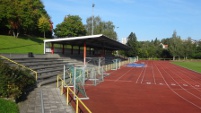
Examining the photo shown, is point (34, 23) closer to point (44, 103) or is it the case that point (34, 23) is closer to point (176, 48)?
point (44, 103)

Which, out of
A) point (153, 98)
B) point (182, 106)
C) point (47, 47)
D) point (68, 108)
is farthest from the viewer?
point (47, 47)

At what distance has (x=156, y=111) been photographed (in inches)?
452

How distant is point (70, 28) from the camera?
3115 inches

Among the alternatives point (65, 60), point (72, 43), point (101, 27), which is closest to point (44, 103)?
point (65, 60)

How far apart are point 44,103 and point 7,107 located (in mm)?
2271

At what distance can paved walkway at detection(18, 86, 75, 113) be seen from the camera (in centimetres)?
1032

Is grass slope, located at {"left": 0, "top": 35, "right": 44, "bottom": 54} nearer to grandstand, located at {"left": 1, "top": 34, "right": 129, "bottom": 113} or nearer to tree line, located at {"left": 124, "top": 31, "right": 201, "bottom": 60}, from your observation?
grandstand, located at {"left": 1, "top": 34, "right": 129, "bottom": 113}

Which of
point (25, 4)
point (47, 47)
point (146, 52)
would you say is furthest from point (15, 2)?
point (146, 52)

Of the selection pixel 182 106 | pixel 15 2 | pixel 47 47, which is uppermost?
pixel 15 2

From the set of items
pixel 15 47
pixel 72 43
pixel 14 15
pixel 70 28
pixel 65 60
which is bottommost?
pixel 65 60

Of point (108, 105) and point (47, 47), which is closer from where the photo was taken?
point (108, 105)

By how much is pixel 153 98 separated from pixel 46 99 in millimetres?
6277

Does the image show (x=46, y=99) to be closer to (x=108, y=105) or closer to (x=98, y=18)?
(x=108, y=105)

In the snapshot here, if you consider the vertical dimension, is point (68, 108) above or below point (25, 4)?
below
